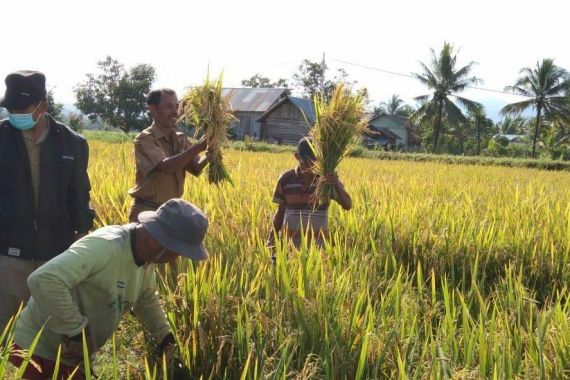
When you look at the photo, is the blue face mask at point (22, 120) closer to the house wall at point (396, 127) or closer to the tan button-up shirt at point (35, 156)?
the tan button-up shirt at point (35, 156)

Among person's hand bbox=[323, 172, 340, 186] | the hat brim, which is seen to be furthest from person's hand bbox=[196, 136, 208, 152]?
the hat brim

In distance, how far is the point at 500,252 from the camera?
11.3 feet

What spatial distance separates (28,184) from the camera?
2.22 meters

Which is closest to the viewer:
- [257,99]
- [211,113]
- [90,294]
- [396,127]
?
[90,294]

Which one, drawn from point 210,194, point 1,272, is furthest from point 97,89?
point 1,272

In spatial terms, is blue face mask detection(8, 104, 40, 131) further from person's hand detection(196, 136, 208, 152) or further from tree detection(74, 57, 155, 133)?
tree detection(74, 57, 155, 133)

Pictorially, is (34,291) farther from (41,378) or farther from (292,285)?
(292,285)

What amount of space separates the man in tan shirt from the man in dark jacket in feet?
1.89

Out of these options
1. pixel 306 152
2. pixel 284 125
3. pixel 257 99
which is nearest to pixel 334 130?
pixel 306 152

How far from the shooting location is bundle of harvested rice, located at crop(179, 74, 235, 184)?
322 cm

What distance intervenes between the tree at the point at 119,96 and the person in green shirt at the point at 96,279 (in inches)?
1396

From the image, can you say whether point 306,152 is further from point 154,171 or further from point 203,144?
point 154,171

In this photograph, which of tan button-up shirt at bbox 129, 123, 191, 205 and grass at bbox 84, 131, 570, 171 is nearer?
tan button-up shirt at bbox 129, 123, 191, 205

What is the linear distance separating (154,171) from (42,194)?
77 centimetres
